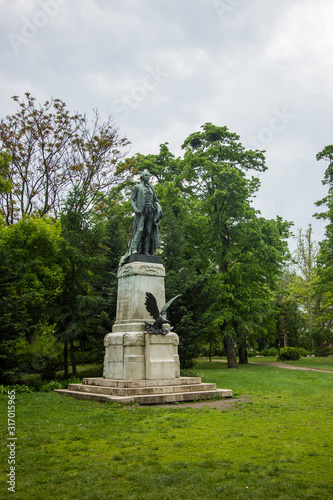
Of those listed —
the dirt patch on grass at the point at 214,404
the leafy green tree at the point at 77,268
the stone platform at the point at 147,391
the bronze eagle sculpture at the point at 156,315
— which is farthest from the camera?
the leafy green tree at the point at 77,268

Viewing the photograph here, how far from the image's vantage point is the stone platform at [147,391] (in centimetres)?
1024

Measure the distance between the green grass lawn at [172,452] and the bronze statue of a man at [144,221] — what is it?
510 centimetres

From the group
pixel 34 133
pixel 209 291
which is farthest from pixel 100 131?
pixel 209 291

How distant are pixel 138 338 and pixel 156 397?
184 cm

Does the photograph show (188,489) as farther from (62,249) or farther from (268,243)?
(268,243)

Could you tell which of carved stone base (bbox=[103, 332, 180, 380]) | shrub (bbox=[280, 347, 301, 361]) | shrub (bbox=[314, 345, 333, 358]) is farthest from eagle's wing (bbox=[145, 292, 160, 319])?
shrub (bbox=[314, 345, 333, 358])

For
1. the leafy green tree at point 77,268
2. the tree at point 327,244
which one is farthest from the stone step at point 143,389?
the tree at point 327,244

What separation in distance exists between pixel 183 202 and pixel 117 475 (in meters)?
22.1

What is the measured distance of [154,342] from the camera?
11.8m

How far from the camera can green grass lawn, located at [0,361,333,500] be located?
14.7ft

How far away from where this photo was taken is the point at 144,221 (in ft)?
45.1

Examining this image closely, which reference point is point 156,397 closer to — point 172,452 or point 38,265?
point 172,452

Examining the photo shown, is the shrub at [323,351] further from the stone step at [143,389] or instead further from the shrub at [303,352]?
the stone step at [143,389]

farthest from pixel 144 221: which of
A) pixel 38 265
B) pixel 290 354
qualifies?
pixel 290 354
